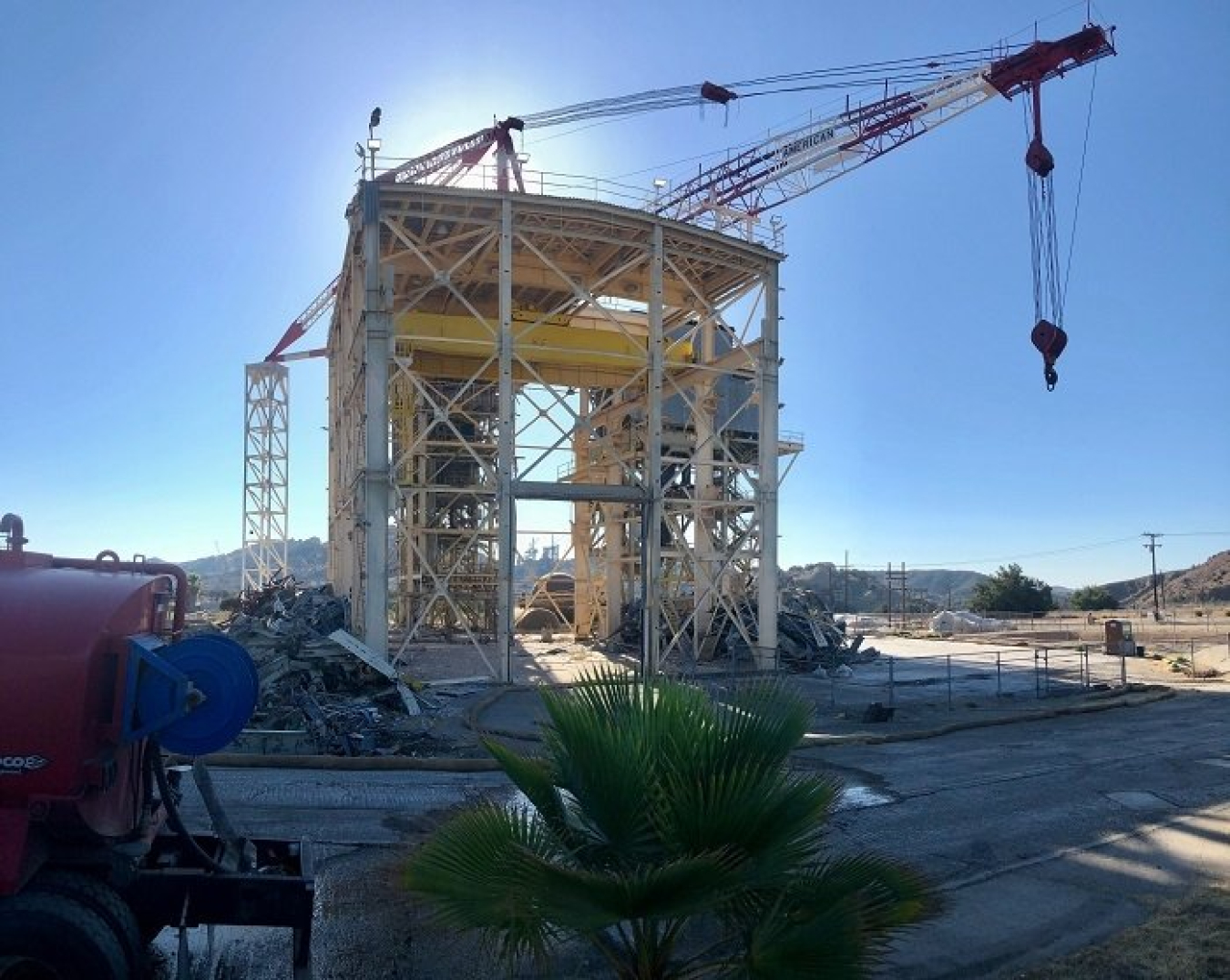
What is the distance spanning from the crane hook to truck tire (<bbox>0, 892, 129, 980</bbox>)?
21.2 m

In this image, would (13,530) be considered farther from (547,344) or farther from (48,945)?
(547,344)

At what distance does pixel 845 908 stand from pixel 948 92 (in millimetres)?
40023

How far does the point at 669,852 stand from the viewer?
4211 mm

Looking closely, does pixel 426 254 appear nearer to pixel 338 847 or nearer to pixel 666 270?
pixel 666 270

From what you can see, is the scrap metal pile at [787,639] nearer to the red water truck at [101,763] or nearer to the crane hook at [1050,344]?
the crane hook at [1050,344]

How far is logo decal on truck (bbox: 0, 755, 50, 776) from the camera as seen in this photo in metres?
4.60

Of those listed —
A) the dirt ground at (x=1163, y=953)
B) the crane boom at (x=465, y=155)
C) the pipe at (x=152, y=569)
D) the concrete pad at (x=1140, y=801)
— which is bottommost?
the concrete pad at (x=1140, y=801)

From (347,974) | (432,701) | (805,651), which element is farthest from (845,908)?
(805,651)

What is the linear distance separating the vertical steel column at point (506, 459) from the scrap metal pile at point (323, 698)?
153 inches

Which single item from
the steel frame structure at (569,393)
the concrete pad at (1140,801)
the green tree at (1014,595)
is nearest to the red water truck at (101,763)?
the concrete pad at (1140,801)

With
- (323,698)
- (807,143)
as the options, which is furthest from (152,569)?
(807,143)

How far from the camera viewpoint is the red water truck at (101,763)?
15.2ft

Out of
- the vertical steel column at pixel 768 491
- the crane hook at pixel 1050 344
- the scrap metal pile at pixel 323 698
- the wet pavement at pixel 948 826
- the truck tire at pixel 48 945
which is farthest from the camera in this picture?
the vertical steel column at pixel 768 491

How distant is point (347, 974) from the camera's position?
6223 millimetres
